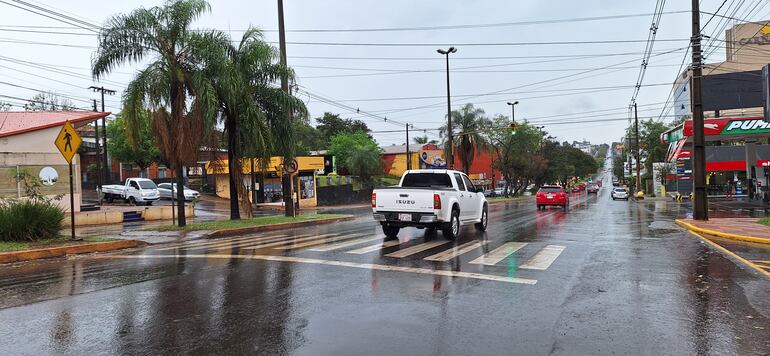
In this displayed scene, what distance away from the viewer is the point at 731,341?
16.5 feet

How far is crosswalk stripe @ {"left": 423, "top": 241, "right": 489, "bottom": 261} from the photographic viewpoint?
10.3m

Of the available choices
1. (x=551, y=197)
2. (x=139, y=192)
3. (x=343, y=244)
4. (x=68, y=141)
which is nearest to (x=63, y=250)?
(x=68, y=141)

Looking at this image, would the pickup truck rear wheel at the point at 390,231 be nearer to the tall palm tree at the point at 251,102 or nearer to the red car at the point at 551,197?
the tall palm tree at the point at 251,102

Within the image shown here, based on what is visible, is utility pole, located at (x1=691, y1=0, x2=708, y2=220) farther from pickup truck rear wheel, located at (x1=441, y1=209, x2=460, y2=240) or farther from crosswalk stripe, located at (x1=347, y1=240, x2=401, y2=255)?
crosswalk stripe, located at (x1=347, y1=240, x2=401, y2=255)

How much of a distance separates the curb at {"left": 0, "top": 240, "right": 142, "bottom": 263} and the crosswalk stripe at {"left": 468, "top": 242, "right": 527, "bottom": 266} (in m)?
9.47

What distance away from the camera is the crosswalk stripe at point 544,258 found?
9227 millimetres

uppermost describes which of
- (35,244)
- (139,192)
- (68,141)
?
(68,141)

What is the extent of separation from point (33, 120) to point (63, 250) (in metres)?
15.8

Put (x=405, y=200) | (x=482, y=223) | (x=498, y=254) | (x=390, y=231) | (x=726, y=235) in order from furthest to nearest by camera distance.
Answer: (x=482, y=223) → (x=390, y=231) → (x=726, y=235) → (x=405, y=200) → (x=498, y=254)

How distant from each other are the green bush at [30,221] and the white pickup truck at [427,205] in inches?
335

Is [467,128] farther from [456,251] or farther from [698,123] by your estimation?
[456,251]

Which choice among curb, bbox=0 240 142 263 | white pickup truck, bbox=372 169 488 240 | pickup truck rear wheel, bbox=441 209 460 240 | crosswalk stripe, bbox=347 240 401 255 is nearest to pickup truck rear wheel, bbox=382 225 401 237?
white pickup truck, bbox=372 169 488 240

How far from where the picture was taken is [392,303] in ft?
21.4

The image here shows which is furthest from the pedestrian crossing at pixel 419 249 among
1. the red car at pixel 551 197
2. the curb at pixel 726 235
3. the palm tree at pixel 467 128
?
the palm tree at pixel 467 128
